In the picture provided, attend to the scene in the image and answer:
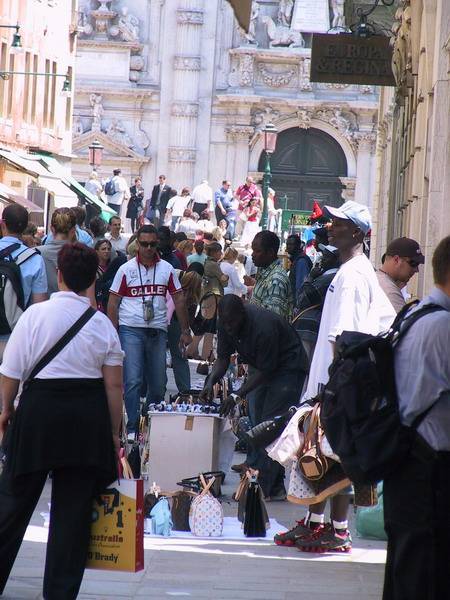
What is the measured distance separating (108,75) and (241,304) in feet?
151

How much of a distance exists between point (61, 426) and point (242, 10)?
9.68 ft

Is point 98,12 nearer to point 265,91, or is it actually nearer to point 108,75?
point 108,75

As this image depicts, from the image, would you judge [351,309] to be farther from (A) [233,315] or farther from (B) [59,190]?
(B) [59,190]

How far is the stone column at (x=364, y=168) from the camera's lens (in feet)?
178

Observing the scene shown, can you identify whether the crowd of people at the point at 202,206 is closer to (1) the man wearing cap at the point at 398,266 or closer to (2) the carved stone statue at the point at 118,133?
→ (2) the carved stone statue at the point at 118,133

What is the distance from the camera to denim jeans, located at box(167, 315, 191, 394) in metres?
16.8

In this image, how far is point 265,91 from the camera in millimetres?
55688

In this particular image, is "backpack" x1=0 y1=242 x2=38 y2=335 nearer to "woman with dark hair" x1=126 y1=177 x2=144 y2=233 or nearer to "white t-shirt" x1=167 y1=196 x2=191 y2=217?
"white t-shirt" x1=167 y1=196 x2=191 y2=217

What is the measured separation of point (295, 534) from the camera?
9383mm

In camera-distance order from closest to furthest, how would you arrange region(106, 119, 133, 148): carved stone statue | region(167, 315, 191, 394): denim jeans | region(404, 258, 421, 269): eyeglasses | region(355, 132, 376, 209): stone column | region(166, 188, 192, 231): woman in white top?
region(404, 258, 421, 269): eyeglasses
region(167, 315, 191, 394): denim jeans
region(166, 188, 192, 231): woman in white top
region(355, 132, 376, 209): stone column
region(106, 119, 133, 148): carved stone statue

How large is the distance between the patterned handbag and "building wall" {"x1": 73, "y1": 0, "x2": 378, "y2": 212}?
4556cm

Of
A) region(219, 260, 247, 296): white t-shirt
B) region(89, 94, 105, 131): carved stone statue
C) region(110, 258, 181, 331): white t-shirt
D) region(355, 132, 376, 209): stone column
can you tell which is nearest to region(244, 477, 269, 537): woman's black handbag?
region(110, 258, 181, 331): white t-shirt

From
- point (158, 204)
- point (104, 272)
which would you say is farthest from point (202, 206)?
A: point (104, 272)

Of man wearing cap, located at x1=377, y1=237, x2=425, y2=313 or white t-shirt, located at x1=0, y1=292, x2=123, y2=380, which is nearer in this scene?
white t-shirt, located at x1=0, y1=292, x2=123, y2=380
